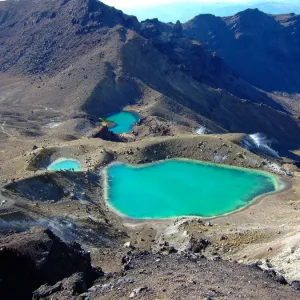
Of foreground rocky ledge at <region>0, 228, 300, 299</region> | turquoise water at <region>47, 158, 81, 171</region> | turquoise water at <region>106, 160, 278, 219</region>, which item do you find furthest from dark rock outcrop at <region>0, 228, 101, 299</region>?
turquoise water at <region>47, 158, 81, 171</region>

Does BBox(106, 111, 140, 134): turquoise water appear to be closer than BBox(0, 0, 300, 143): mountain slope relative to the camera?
Yes

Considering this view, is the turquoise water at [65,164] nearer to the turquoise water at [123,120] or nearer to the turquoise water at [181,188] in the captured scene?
the turquoise water at [181,188]

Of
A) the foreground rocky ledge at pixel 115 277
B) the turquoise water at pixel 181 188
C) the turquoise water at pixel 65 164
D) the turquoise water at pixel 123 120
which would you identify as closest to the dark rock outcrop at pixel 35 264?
the foreground rocky ledge at pixel 115 277

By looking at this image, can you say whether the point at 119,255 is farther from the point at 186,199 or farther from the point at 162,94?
the point at 162,94

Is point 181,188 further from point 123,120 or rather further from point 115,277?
point 123,120

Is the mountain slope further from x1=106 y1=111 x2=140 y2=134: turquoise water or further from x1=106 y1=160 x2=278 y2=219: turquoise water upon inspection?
x1=106 y1=160 x2=278 y2=219: turquoise water
